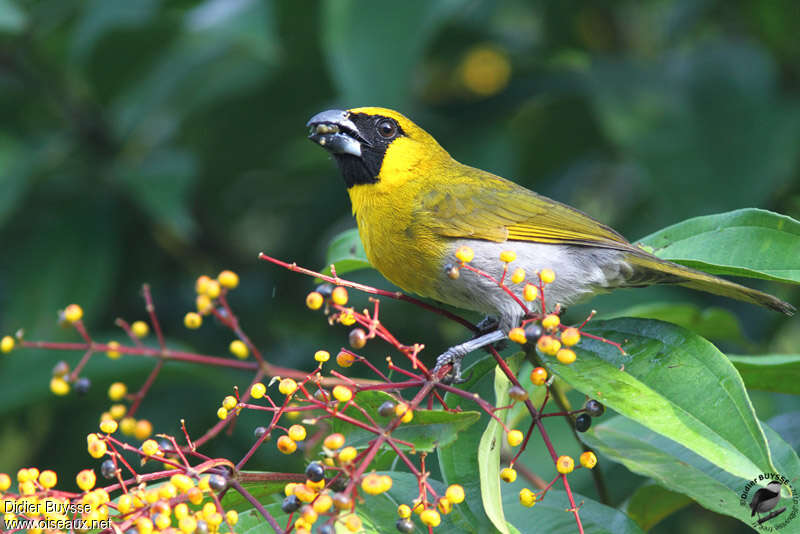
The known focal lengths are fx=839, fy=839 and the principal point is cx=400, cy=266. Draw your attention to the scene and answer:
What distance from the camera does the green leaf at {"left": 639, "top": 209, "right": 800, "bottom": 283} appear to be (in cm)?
194

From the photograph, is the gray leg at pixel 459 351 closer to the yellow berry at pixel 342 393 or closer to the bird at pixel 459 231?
the bird at pixel 459 231

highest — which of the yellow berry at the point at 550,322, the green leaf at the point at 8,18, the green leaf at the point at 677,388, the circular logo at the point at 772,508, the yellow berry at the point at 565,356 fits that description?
the green leaf at the point at 8,18

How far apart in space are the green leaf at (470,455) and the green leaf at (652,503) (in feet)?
1.67

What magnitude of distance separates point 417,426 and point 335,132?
4.55 ft

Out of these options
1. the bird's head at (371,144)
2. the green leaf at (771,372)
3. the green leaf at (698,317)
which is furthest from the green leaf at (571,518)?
the bird's head at (371,144)

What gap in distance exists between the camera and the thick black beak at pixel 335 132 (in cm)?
288

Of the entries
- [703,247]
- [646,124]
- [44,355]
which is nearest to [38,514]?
[703,247]

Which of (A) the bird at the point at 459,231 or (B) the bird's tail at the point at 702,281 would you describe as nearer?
(B) the bird's tail at the point at 702,281

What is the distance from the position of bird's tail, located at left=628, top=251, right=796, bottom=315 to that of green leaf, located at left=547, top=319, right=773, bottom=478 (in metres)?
0.32

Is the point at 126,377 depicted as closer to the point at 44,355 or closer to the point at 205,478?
the point at 44,355

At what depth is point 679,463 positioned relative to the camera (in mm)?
2168

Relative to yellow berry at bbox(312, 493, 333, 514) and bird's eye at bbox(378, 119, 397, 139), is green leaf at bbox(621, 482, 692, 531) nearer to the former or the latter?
yellow berry at bbox(312, 493, 333, 514)

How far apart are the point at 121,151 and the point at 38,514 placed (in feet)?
9.01

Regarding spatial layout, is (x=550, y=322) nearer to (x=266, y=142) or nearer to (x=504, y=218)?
(x=504, y=218)
